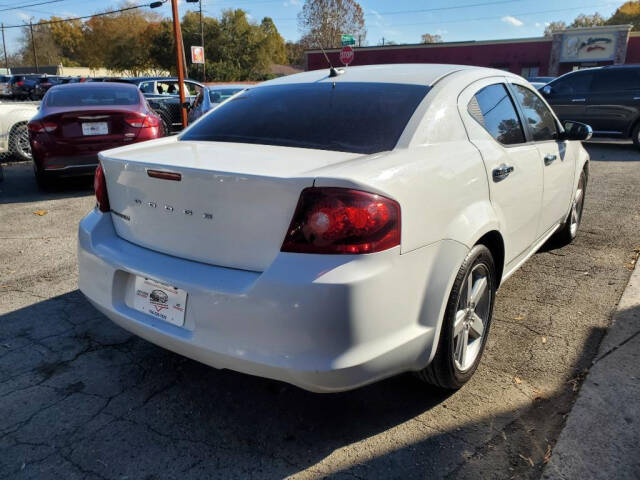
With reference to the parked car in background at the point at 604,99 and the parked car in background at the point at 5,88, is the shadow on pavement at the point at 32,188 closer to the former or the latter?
the parked car in background at the point at 604,99

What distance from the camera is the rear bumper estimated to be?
1.85m

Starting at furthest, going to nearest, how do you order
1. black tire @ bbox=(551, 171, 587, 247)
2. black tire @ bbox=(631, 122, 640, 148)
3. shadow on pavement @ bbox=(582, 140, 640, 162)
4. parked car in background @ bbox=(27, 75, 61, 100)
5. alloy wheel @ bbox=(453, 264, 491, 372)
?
parked car in background @ bbox=(27, 75, 61, 100)
black tire @ bbox=(631, 122, 640, 148)
shadow on pavement @ bbox=(582, 140, 640, 162)
black tire @ bbox=(551, 171, 587, 247)
alloy wheel @ bbox=(453, 264, 491, 372)

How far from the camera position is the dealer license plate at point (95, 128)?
21.9 feet

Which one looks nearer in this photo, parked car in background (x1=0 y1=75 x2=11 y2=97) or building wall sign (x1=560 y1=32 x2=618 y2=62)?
building wall sign (x1=560 y1=32 x2=618 y2=62)

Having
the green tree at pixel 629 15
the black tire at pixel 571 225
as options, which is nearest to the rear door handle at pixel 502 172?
the black tire at pixel 571 225

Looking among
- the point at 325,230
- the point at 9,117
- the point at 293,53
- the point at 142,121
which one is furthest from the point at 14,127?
the point at 293,53

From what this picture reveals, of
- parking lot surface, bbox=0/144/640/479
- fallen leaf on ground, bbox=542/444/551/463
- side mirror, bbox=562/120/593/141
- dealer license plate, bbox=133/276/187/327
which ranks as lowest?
parking lot surface, bbox=0/144/640/479

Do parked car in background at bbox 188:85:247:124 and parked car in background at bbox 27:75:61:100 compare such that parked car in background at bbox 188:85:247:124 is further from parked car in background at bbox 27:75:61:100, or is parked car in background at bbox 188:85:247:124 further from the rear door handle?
parked car in background at bbox 27:75:61:100

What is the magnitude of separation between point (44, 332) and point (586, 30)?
1554 inches

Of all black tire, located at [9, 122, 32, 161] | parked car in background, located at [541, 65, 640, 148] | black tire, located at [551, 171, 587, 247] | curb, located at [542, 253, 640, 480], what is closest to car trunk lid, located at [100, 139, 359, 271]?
curb, located at [542, 253, 640, 480]

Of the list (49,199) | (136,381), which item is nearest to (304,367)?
(136,381)

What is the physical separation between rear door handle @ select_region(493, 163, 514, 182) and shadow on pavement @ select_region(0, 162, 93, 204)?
5865 millimetres

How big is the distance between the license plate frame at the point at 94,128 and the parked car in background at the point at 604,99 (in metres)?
9.74

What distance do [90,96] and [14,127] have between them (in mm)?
2641
